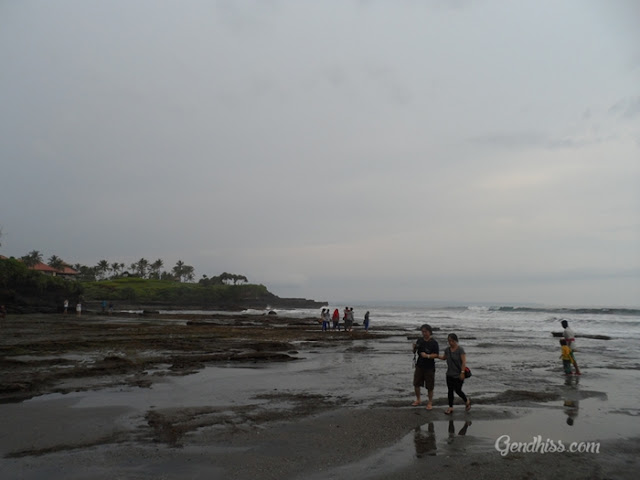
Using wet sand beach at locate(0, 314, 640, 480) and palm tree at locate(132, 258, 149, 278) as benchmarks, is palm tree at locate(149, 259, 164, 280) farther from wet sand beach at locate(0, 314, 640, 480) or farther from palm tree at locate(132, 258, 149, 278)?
wet sand beach at locate(0, 314, 640, 480)

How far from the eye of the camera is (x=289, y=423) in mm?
8188

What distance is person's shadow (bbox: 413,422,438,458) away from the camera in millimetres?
6646

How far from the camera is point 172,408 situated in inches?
357

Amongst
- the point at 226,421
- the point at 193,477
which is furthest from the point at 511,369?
the point at 193,477

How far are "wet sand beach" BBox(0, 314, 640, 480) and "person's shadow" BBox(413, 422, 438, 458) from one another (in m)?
0.03

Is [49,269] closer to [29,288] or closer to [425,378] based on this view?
[29,288]

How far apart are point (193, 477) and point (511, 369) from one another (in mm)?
13644

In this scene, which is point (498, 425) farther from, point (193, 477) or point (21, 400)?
point (21, 400)

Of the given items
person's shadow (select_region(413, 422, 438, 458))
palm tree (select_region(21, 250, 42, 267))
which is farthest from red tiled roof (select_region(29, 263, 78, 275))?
person's shadow (select_region(413, 422, 438, 458))

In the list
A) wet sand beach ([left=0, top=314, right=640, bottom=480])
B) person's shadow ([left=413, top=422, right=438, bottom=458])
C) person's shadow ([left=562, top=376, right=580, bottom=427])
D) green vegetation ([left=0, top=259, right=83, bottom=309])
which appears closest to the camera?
wet sand beach ([left=0, top=314, right=640, bottom=480])

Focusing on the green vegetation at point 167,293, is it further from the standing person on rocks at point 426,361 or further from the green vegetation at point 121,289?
the standing person on rocks at point 426,361

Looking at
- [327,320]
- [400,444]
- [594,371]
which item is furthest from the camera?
[327,320]

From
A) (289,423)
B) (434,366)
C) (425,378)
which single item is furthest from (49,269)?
(434,366)

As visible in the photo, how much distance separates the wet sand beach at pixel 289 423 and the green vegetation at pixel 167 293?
8608 cm
